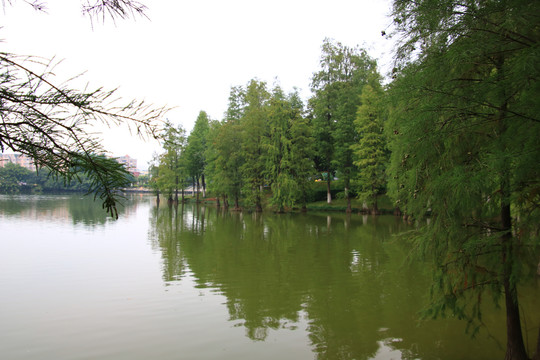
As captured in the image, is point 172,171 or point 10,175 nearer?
point 10,175

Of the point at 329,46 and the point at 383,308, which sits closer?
the point at 383,308

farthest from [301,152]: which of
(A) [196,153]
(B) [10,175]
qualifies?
(B) [10,175]

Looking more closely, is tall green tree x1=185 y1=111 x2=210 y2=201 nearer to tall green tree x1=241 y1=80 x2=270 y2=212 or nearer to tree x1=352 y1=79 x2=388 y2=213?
tall green tree x1=241 y1=80 x2=270 y2=212

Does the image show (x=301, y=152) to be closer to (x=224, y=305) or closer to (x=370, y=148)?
(x=370, y=148)

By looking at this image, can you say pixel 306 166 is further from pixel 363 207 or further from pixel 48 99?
pixel 48 99

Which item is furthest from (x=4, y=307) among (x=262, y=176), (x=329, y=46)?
(x=329, y=46)

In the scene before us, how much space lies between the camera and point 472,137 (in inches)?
189

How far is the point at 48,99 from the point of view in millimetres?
2312

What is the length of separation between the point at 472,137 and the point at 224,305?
5.88 metres

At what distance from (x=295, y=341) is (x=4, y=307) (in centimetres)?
620

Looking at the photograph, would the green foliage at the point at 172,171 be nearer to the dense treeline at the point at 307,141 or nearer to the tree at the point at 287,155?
the dense treeline at the point at 307,141

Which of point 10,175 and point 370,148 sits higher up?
point 370,148

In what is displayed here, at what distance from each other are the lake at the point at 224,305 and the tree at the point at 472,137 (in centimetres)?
83

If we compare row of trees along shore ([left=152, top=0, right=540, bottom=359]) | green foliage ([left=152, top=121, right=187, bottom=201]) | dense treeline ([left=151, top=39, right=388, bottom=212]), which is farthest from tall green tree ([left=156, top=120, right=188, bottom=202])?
row of trees along shore ([left=152, top=0, right=540, bottom=359])
